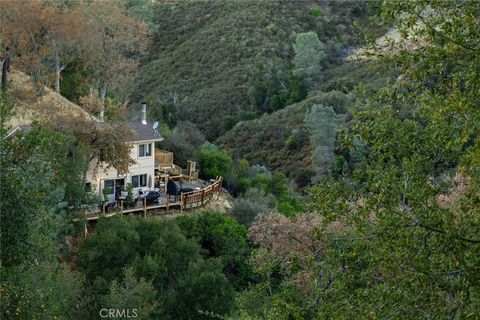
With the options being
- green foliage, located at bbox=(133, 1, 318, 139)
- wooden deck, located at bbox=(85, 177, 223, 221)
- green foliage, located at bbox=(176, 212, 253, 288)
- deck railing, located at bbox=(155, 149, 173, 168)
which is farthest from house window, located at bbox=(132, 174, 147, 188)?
green foliage, located at bbox=(133, 1, 318, 139)

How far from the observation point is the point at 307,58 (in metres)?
64.8

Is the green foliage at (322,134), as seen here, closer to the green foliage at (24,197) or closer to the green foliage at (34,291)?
the green foliage at (34,291)

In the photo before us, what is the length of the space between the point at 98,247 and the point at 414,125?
563 inches

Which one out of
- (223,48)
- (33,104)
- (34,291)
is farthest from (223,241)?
(223,48)

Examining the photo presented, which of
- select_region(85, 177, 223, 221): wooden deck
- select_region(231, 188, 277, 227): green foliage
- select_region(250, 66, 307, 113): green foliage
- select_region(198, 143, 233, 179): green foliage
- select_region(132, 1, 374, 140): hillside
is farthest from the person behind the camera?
select_region(132, 1, 374, 140): hillside

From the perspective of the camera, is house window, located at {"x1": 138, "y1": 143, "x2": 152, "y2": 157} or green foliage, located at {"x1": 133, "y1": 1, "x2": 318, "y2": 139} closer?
house window, located at {"x1": 138, "y1": 143, "x2": 152, "y2": 157}

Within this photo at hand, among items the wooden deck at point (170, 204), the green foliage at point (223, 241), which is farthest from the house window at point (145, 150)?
the green foliage at point (223, 241)

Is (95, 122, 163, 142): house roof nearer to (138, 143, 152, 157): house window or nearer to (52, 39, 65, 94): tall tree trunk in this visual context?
(138, 143, 152, 157): house window

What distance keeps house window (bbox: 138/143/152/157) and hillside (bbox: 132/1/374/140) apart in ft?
82.9

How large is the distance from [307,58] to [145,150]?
36.3 meters

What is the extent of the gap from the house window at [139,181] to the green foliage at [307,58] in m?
35.5

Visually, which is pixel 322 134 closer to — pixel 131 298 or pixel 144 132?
pixel 144 132

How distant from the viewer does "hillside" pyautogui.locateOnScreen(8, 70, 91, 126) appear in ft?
94.4

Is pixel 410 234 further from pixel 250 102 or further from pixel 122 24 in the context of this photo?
pixel 250 102
